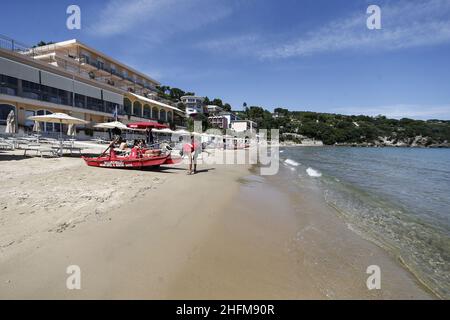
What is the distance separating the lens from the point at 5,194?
19.5ft

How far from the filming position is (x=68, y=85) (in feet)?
89.6


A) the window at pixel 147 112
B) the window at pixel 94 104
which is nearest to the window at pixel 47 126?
the window at pixel 94 104

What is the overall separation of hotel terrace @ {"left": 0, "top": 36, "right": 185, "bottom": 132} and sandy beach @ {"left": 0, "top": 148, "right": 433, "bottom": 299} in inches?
779

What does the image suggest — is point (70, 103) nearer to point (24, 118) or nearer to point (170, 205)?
point (24, 118)

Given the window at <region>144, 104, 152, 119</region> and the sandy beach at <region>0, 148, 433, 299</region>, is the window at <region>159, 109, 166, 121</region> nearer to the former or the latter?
the window at <region>144, 104, 152, 119</region>

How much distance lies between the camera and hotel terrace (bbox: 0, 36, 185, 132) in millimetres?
21686

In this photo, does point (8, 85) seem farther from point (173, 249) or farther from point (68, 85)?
point (173, 249)

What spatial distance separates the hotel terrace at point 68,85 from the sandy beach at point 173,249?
1980 centimetres

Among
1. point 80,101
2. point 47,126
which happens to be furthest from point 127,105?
point 47,126

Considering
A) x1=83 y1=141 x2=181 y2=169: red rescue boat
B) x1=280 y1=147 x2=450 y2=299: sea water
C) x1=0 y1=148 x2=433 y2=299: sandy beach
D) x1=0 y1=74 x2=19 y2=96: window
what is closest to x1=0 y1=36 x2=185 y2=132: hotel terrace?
x1=0 y1=74 x2=19 y2=96: window

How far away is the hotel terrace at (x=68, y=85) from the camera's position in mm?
21686

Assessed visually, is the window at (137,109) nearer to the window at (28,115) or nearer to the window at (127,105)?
the window at (127,105)

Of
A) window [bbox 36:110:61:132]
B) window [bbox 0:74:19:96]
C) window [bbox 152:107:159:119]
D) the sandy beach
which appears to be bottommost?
the sandy beach
